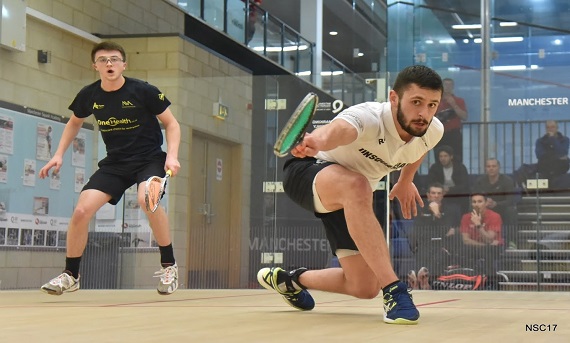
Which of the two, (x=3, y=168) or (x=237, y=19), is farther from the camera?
(x=237, y=19)

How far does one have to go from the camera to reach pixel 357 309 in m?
3.38

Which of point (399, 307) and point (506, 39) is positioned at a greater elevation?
point (506, 39)

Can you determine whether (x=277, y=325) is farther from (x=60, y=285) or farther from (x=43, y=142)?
(x=43, y=142)

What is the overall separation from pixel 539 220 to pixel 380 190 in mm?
1126

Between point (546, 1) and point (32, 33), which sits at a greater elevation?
point (546, 1)

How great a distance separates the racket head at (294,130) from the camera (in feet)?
7.38

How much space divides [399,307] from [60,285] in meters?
2.00

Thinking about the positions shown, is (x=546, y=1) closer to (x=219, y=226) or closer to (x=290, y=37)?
(x=290, y=37)

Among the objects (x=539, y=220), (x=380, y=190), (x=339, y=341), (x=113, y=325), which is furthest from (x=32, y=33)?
(x=339, y=341)

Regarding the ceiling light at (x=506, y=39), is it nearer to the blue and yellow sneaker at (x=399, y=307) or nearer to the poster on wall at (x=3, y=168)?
the poster on wall at (x=3, y=168)

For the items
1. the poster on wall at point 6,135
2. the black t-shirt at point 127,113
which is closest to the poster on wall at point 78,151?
the poster on wall at point 6,135

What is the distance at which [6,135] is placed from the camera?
6.75m

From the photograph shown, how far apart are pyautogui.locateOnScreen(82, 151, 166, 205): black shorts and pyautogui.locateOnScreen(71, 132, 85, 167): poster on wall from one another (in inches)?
125

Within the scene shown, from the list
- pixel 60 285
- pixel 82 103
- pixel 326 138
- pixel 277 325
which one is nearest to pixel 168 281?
pixel 60 285
